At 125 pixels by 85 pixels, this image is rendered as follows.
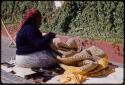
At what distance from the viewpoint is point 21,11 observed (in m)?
16.3

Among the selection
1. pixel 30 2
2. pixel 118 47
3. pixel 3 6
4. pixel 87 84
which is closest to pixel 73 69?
pixel 87 84

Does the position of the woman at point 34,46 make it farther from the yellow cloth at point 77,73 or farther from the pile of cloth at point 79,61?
the yellow cloth at point 77,73

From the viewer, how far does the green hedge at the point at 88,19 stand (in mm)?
10820

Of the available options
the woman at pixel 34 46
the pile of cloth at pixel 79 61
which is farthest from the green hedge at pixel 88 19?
the woman at pixel 34 46

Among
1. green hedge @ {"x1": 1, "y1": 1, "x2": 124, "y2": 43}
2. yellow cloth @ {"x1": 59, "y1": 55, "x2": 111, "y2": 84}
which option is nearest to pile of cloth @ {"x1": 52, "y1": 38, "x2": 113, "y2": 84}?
yellow cloth @ {"x1": 59, "y1": 55, "x2": 111, "y2": 84}

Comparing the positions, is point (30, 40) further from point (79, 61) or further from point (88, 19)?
point (88, 19)

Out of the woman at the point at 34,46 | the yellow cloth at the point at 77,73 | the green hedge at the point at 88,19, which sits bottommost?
the yellow cloth at the point at 77,73

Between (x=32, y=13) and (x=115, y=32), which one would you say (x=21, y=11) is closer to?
(x=115, y=32)

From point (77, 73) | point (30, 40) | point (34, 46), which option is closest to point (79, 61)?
point (77, 73)

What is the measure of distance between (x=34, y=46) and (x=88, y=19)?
5749mm

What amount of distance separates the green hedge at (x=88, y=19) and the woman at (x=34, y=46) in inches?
133

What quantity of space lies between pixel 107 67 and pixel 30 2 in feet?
31.6

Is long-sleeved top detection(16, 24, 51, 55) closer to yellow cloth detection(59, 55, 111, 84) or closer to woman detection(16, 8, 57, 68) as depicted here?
woman detection(16, 8, 57, 68)

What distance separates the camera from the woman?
653cm
